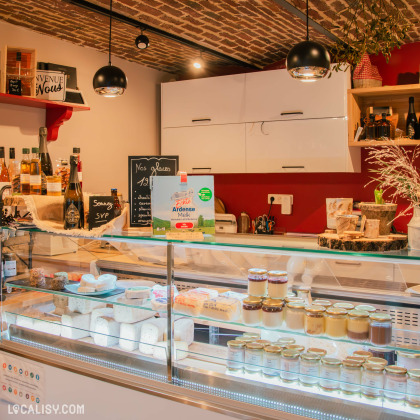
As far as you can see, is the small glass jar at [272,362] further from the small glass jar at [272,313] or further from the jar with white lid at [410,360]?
the jar with white lid at [410,360]

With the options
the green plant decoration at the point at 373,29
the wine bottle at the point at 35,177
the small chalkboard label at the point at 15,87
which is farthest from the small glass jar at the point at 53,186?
the green plant decoration at the point at 373,29

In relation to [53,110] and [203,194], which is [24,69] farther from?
[203,194]

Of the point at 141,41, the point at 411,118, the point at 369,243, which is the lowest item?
the point at 369,243

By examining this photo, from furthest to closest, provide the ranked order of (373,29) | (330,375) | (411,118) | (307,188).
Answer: (307,188), (411,118), (373,29), (330,375)

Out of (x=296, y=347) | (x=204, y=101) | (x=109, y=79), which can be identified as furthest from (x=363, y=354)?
(x=204, y=101)

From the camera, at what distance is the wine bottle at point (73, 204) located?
7.03 ft

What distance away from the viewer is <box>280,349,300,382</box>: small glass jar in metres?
1.64

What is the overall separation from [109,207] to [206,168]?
2.79 m

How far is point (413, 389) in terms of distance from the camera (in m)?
1.47

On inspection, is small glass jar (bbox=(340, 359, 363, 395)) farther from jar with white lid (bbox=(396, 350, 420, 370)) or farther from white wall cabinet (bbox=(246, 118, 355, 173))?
white wall cabinet (bbox=(246, 118, 355, 173))

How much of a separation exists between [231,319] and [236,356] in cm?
14

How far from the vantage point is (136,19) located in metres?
3.53

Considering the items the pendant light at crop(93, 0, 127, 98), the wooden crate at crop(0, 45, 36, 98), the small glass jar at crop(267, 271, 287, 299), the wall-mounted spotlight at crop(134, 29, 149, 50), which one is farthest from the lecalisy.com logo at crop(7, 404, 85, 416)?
the wall-mounted spotlight at crop(134, 29, 149, 50)

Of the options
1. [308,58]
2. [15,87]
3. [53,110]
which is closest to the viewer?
[308,58]
